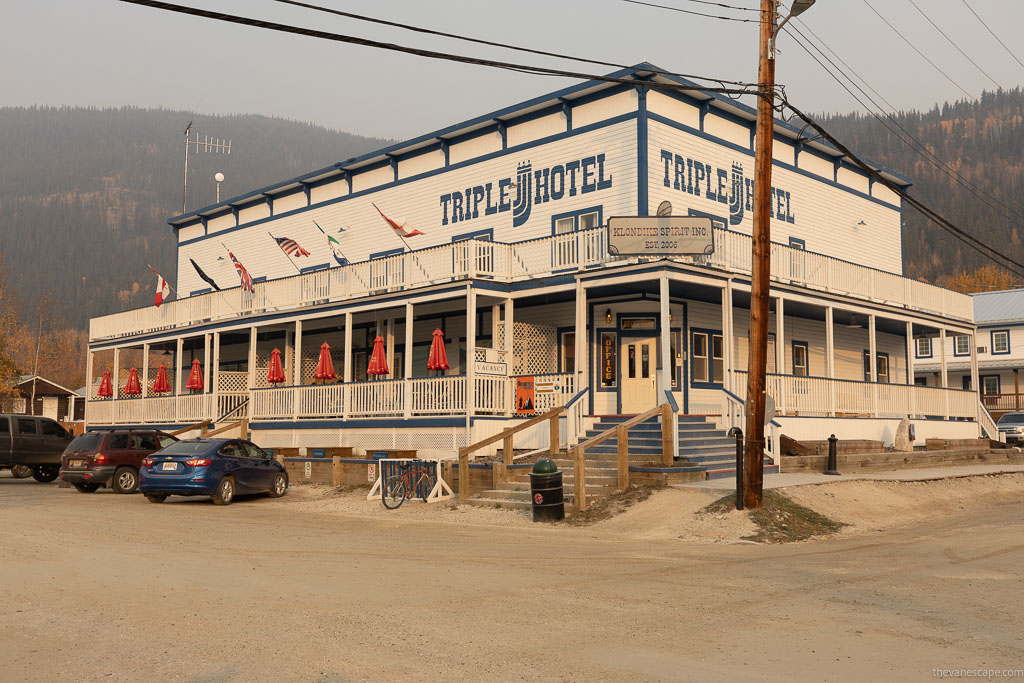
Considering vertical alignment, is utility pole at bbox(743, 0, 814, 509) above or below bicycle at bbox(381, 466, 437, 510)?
above

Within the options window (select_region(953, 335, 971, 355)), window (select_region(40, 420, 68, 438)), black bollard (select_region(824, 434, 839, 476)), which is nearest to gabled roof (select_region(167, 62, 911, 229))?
black bollard (select_region(824, 434, 839, 476))

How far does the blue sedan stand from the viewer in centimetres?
2009

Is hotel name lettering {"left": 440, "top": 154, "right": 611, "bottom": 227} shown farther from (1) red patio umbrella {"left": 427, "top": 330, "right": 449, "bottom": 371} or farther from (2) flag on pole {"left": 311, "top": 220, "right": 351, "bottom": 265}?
(1) red patio umbrella {"left": 427, "top": 330, "right": 449, "bottom": 371}

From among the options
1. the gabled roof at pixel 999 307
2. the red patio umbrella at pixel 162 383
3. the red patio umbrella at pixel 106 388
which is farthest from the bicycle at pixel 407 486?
the gabled roof at pixel 999 307

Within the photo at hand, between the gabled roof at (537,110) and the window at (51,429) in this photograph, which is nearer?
the gabled roof at (537,110)

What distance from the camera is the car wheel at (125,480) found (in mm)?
23000

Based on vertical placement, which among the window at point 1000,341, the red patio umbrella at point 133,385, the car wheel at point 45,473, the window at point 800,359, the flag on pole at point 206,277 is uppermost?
the flag on pole at point 206,277

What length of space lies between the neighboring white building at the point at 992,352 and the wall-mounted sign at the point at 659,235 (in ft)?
132

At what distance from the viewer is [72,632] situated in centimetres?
800

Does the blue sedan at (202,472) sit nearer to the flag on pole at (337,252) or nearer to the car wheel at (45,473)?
the car wheel at (45,473)

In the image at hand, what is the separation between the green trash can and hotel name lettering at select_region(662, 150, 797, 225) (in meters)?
10.8

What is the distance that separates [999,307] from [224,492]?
176 ft

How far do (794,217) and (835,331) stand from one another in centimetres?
418

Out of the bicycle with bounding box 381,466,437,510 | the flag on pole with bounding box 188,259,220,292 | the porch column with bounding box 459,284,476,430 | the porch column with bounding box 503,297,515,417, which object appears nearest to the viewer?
the bicycle with bounding box 381,466,437,510
